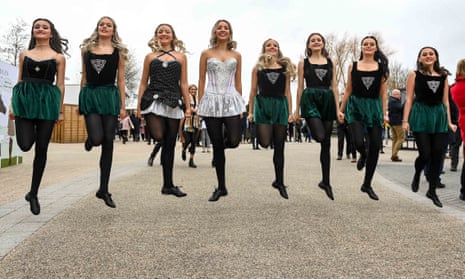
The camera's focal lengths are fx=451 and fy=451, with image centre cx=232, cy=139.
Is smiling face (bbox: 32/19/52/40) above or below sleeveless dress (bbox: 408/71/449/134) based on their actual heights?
above

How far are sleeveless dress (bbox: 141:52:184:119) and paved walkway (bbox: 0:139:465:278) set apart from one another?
3.92 feet

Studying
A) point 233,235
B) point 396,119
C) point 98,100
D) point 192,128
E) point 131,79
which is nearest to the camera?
point 233,235

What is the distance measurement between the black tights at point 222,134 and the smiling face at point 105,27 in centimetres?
149

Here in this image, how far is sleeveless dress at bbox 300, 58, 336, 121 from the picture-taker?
5.63 meters

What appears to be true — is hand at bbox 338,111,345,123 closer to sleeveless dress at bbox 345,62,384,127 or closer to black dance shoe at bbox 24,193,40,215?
sleeveless dress at bbox 345,62,384,127

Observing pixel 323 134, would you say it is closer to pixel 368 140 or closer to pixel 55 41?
pixel 368 140

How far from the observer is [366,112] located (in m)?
5.56

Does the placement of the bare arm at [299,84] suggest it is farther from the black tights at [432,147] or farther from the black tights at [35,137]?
the black tights at [35,137]

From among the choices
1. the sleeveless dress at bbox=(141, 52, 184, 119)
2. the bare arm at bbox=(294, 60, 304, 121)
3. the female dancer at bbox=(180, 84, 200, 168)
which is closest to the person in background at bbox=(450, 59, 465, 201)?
the bare arm at bbox=(294, 60, 304, 121)

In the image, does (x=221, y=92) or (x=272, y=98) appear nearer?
(x=221, y=92)

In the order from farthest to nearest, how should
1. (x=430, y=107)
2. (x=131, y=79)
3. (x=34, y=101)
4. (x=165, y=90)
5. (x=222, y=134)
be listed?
1. (x=131, y=79)
2. (x=430, y=107)
3. (x=222, y=134)
4. (x=165, y=90)
5. (x=34, y=101)

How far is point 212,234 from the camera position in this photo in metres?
4.17

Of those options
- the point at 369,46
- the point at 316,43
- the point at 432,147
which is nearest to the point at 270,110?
the point at 316,43

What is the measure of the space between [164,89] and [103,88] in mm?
695
